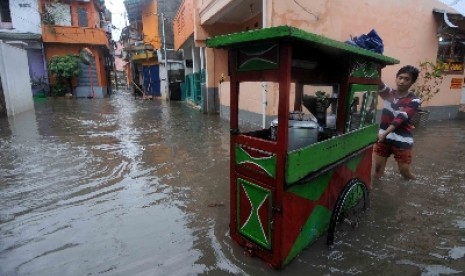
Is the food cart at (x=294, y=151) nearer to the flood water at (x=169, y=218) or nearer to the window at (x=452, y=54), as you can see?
the flood water at (x=169, y=218)

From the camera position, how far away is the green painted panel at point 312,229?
8.46 ft

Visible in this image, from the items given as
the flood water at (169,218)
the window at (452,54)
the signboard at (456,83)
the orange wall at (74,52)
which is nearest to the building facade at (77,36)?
the orange wall at (74,52)

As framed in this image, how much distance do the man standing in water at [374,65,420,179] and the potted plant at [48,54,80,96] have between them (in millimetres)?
24173

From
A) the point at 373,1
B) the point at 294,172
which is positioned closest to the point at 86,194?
the point at 294,172

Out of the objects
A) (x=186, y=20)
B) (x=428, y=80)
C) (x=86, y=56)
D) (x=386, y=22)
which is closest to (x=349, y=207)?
(x=386, y=22)

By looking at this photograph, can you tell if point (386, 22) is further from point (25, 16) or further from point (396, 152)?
point (25, 16)

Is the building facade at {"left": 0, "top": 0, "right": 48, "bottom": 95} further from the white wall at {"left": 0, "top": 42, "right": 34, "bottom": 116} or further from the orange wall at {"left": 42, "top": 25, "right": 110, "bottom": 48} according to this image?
the white wall at {"left": 0, "top": 42, "right": 34, "bottom": 116}

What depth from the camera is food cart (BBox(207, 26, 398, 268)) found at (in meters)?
2.22

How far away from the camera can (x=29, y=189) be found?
4344 mm

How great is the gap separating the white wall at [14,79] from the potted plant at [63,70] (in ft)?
30.1

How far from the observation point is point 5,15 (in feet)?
72.3

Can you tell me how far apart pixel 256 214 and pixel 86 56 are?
1017 inches

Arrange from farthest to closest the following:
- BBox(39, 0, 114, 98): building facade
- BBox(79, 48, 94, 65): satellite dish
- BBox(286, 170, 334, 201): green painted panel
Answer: BBox(79, 48, 94, 65): satellite dish, BBox(39, 0, 114, 98): building facade, BBox(286, 170, 334, 201): green painted panel

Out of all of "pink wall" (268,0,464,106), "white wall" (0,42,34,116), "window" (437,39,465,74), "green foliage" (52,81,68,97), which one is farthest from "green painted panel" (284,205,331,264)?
"green foliage" (52,81,68,97)
